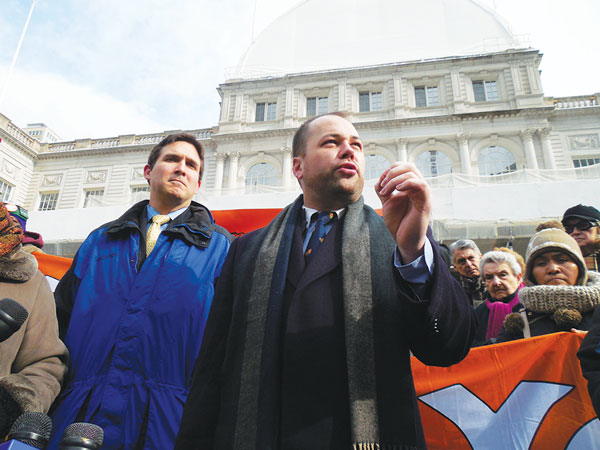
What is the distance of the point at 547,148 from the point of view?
22.4 m

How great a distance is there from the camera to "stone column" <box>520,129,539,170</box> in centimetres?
2215

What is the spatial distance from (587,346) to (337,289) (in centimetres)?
138

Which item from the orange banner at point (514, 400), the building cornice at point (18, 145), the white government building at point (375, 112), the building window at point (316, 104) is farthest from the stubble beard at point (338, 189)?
the building cornice at point (18, 145)

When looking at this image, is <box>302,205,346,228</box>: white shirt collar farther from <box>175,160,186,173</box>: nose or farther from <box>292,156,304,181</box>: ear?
<box>175,160,186,173</box>: nose

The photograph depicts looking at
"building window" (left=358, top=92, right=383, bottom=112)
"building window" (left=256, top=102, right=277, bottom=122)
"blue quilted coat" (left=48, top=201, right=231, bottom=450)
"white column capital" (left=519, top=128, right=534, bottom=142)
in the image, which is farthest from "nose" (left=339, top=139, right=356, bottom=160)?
"building window" (left=256, top=102, right=277, bottom=122)

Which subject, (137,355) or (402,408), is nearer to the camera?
(402,408)

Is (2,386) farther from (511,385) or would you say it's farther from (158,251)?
(511,385)

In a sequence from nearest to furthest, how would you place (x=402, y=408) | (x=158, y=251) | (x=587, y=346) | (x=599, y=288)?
(x=402, y=408) → (x=587, y=346) → (x=158, y=251) → (x=599, y=288)

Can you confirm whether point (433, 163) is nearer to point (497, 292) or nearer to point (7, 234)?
point (497, 292)

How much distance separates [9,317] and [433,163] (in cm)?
2489

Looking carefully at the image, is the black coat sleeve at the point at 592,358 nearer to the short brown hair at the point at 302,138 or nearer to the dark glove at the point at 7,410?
the short brown hair at the point at 302,138

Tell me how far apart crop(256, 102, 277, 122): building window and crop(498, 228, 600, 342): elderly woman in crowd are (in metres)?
26.0

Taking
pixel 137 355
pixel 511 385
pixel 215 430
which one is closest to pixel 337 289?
pixel 215 430

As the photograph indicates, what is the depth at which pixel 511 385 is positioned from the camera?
2707 millimetres
